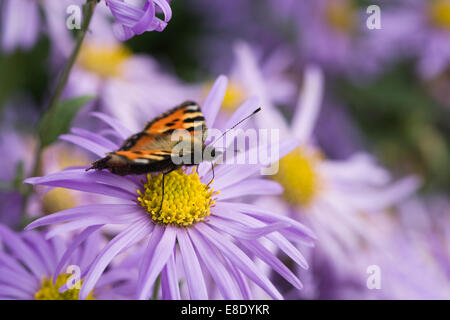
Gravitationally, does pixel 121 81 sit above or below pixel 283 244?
above

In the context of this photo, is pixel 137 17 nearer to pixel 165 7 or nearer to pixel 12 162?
pixel 165 7

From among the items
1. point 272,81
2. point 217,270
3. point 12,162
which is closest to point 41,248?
point 217,270

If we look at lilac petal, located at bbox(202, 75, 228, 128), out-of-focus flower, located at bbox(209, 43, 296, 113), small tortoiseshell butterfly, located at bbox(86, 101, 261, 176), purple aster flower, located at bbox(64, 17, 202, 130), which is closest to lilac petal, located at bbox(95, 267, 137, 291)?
small tortoiseshell butterfly, located at bbox(86, 101, 261, 176)

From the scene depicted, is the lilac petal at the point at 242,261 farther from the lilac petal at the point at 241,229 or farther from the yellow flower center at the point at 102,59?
the yellow flower center at the point at 102,59

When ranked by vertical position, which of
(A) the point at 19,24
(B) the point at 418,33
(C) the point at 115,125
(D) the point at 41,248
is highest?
(B) the point at 418,33

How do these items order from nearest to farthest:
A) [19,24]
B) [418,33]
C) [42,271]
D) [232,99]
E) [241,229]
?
[241,229], [42,271], [19,24], [232,99], [418,33]

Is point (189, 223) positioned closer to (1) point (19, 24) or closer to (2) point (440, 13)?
(1) point (19, 24)

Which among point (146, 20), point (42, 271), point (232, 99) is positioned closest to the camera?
point (146, 20)

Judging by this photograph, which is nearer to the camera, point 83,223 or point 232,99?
point 83,223
